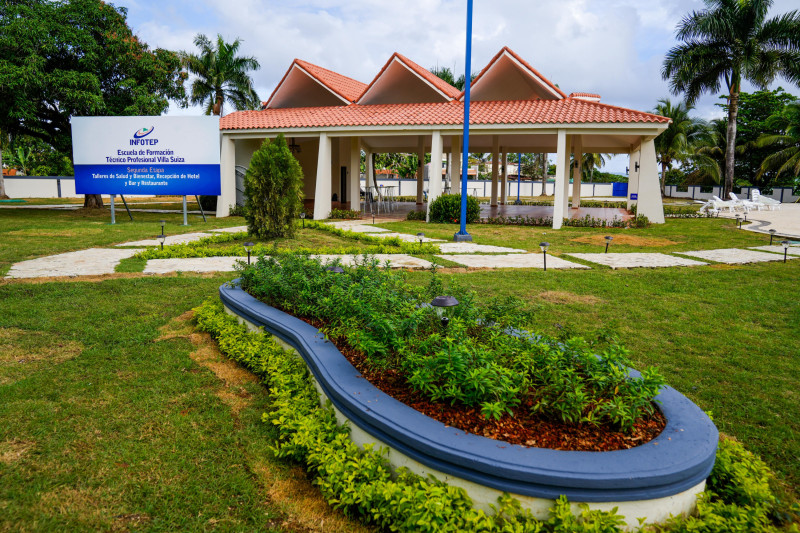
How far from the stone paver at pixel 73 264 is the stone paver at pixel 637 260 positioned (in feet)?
27.6

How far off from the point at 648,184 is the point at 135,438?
58.8 ft

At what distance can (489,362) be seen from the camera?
2.87 meters

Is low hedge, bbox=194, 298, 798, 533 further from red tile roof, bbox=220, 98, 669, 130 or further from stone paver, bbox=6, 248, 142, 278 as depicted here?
red tile roof, bbox=220, 98, 669, 130

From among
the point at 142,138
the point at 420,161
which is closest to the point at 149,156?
the point at 142,138

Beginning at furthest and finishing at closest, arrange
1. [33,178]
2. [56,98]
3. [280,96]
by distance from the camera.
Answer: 1. [33,178]
2. [280,96]
3. [56,98]

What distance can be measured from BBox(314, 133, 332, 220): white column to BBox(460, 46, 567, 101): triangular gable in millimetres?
5547

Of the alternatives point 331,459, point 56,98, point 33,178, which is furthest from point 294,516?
point 33,178

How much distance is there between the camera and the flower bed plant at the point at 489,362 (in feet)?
8.76

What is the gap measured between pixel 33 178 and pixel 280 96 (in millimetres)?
25772

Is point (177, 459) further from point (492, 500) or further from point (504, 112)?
point (504, 112)

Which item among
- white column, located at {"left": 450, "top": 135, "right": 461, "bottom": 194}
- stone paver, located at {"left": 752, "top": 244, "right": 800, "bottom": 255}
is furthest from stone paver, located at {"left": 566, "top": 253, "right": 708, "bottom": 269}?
white column, located at {"left": 450, "top": 135, "right": 461, "bottom": 194}

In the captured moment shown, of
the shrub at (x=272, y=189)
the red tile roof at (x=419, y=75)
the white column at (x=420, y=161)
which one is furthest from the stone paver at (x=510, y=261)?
the white column at (x=420, y=161)

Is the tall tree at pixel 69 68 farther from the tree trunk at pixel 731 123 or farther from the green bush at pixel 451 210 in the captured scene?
the tree trunk at pixel 731 123

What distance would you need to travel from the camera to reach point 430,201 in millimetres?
17672
